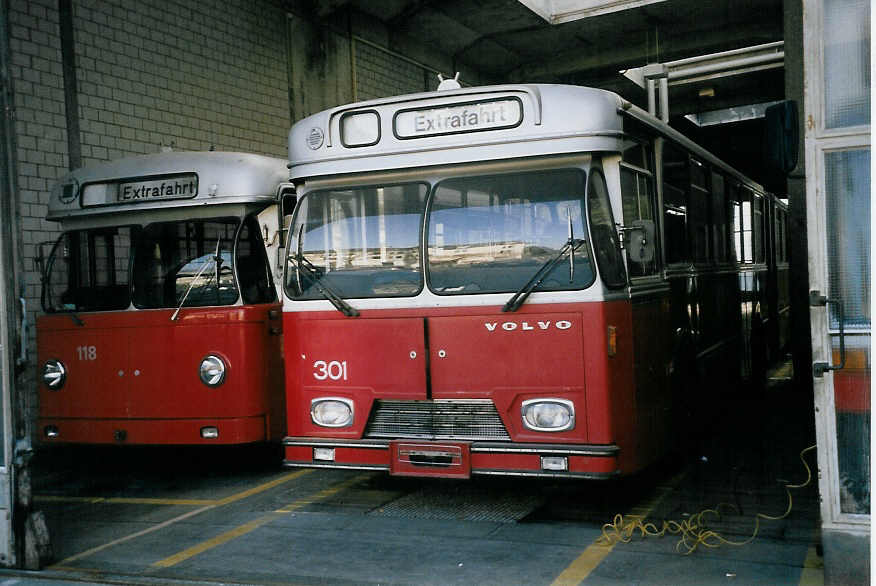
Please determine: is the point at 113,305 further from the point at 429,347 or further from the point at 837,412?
the point at 837,412

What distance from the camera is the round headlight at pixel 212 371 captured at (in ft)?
25.8

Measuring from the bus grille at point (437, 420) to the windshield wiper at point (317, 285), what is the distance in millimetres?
675

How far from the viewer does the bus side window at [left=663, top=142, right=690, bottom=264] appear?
24.6 feet

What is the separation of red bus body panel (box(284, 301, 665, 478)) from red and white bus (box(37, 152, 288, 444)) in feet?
4.12

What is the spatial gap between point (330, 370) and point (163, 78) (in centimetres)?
695

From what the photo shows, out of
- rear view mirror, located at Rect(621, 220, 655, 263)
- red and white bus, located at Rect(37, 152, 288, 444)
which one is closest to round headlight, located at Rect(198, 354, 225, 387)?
red and white bus, located at Rect(37, 152, 288, 444)

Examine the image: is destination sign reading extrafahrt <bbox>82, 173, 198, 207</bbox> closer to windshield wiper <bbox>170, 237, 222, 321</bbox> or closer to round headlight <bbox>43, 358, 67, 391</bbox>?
windshield wiper <bbox>170, 237, 222, 321</bbox>

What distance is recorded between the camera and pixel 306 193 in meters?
6.88

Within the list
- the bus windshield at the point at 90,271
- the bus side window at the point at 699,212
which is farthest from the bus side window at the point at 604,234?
the bus windshield at the point at 90,271

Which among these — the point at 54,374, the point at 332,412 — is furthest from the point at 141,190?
the point at 332,412

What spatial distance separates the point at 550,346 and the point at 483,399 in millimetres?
585

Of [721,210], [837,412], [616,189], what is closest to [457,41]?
[721,210]

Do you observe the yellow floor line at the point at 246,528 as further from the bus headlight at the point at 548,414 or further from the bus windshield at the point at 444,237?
the bus headlight at the point at 548,414

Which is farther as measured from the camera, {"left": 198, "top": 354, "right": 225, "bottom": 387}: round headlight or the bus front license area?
{"left": 198, "top": 354, "right": 225, "bottom": 387}: round headlight
